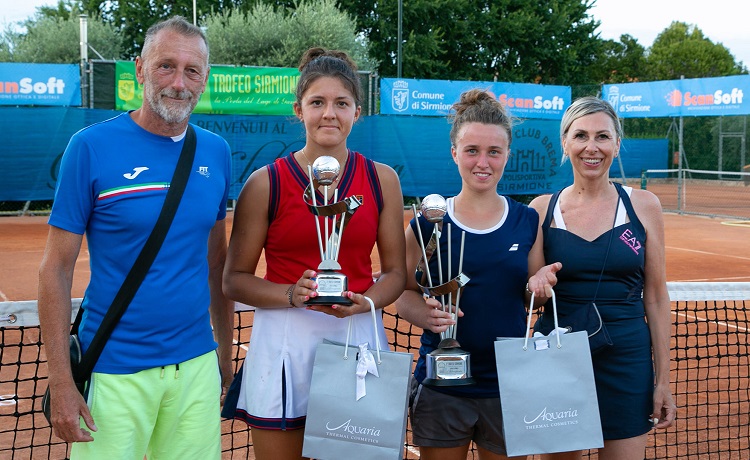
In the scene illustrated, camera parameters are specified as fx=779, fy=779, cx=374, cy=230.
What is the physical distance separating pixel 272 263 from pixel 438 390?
78 cm

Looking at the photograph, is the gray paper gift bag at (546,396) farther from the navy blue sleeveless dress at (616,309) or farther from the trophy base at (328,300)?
the trophy base at (328,300)

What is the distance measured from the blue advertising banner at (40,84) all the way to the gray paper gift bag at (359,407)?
48.6ft

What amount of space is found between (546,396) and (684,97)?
792 inches

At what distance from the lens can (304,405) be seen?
2.77 metres

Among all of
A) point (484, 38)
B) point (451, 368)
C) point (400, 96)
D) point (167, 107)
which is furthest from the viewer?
point (484, 38)

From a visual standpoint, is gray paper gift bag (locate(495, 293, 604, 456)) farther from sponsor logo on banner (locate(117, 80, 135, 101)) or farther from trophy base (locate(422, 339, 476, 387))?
sponsor logo on banner (locate(117, 80, 135, 101))

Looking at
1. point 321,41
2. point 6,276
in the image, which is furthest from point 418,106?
point 6,276

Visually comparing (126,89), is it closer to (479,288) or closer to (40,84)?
(40,84)

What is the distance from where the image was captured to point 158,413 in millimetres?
2689

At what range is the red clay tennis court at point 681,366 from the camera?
15.2 feet

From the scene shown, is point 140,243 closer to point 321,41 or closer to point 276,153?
point 276,153

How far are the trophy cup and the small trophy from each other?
0.30 metres

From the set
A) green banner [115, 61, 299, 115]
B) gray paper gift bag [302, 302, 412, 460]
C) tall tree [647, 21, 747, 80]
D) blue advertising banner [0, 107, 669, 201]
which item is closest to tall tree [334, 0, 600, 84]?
blue advertising banner [0, 107, 669, 201]

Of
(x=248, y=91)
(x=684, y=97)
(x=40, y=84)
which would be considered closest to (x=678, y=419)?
(x=248, y=91)
